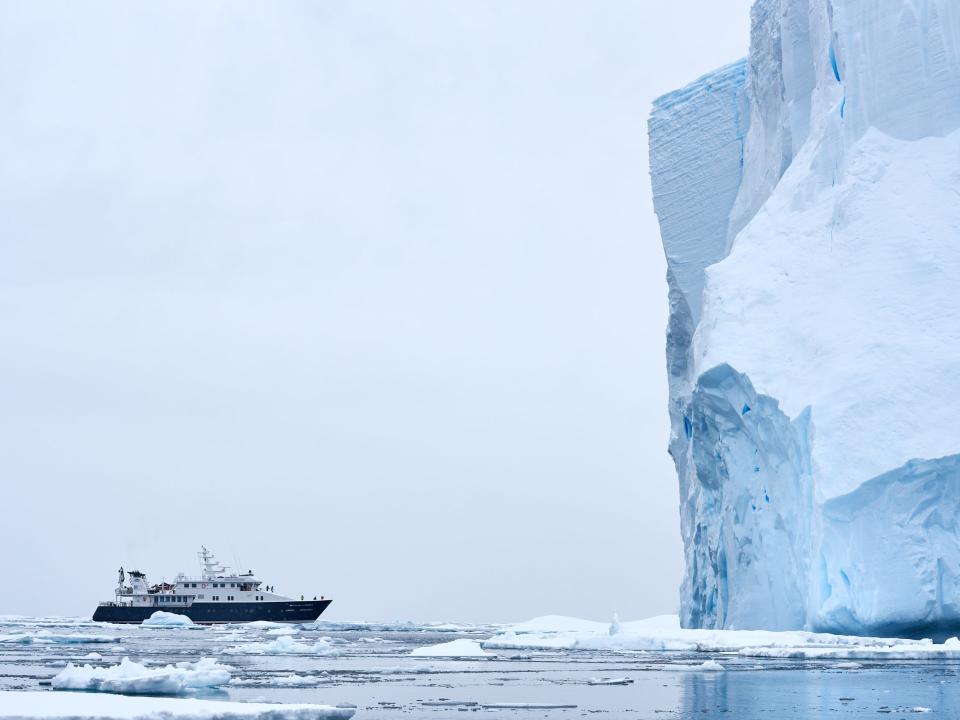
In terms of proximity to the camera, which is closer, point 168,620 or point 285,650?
point 285,650

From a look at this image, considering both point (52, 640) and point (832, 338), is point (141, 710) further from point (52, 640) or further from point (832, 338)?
point (52, 640)

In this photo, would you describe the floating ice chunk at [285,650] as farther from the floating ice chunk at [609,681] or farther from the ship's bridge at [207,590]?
the ship's bridge at [207,590]

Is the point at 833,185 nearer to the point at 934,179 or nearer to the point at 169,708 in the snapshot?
the point at 934,179

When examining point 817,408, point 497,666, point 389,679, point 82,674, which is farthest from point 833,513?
point 82,674

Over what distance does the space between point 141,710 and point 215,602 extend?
48288 millimetres

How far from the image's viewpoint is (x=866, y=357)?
2231 cm

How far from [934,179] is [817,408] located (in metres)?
5.76

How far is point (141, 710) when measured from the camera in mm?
9562

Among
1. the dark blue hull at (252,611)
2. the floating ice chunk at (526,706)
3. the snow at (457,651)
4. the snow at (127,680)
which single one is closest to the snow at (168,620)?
the dark blue hull at (252,611)

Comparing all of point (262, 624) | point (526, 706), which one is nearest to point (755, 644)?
point (526, 706)

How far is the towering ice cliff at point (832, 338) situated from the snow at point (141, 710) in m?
13.3

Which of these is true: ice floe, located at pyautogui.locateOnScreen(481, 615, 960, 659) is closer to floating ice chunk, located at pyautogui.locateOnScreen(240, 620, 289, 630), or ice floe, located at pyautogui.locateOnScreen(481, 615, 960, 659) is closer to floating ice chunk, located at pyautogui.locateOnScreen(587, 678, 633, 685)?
floating ice chunk, located at pyautogui.locateOnScreen(587, 678, 633, 685)

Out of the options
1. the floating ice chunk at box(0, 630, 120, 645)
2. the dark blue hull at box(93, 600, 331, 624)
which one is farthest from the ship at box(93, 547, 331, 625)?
the floating ice chunk at box(0, 630, 120, 645)

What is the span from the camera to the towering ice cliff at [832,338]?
2091 cm
